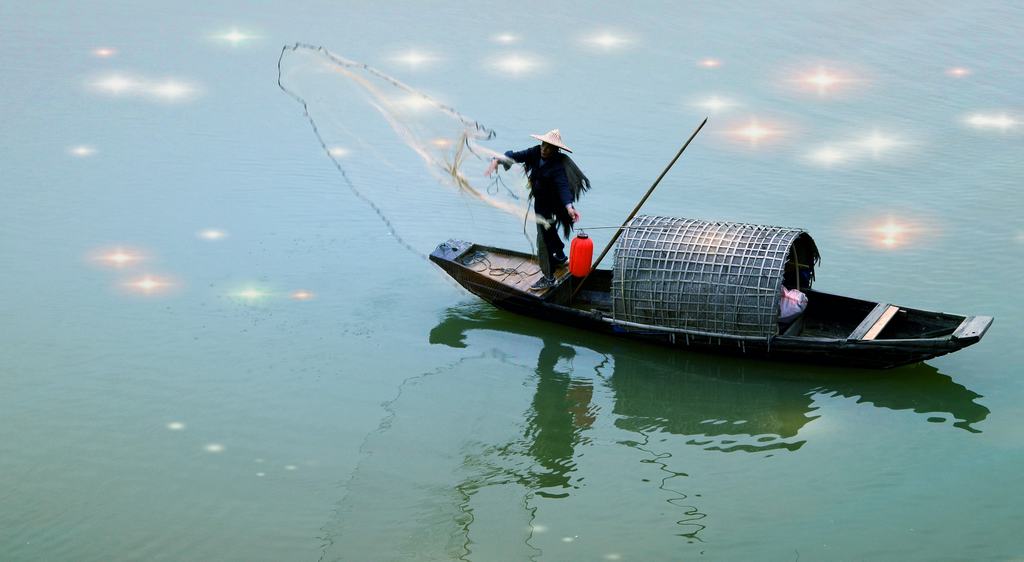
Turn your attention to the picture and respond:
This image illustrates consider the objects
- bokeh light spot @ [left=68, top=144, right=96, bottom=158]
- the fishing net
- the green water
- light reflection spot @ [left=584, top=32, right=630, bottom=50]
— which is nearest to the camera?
the green water

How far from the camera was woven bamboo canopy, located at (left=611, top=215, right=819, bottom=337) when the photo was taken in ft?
25.1

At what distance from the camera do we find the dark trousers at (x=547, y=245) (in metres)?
8.52

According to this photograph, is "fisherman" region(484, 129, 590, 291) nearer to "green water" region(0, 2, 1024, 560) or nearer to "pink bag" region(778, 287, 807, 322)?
"green water" region(0, 2, 1024, 560)

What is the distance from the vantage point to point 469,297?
9.10 meters

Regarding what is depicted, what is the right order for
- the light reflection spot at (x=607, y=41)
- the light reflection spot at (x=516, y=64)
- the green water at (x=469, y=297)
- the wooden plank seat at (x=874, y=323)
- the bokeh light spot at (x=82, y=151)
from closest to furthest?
the green water at (x=469, y=297)
the wooden plank seat at (x=874, y=323)
the bokeh light spot at (x=82, y=151)
the light reflection spot at (x=516, y=64)
the light reflection spot at (x=607, y=41)

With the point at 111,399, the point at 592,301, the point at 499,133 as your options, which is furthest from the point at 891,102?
the point at 111,399

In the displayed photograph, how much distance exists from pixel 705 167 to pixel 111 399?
18.4 ft

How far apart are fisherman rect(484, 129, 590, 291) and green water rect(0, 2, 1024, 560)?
58 cm

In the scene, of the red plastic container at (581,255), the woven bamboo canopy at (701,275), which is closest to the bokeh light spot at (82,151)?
the red plastic container at (581,255)

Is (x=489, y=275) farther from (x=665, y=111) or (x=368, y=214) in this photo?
(x=665, y=111)

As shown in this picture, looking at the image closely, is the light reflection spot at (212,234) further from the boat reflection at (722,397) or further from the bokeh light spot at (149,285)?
the boat reflection at (722,397)

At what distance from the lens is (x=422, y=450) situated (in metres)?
7.16

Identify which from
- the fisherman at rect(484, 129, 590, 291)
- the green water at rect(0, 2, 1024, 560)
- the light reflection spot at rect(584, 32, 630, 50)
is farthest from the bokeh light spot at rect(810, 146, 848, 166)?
the fisherman at rect(484, 129, 590, 291)

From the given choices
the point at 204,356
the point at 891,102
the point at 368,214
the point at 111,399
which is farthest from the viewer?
the point at 891,102
